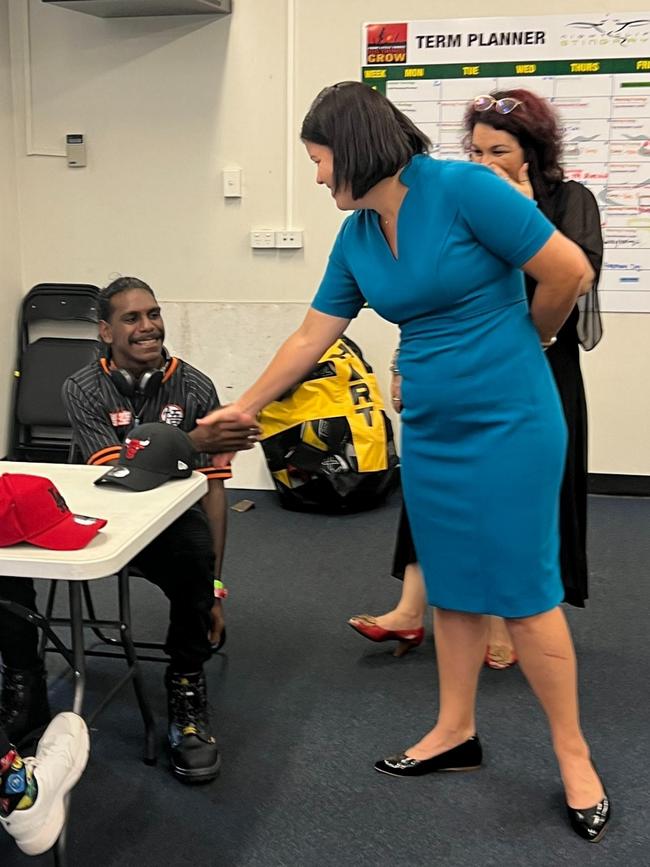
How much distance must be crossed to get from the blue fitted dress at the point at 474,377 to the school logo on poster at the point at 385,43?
2447 millimetres

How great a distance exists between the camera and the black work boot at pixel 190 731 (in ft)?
6.49

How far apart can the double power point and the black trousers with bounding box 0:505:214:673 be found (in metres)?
2.32

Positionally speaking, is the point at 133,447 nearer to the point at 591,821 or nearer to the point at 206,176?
the point at 591,821

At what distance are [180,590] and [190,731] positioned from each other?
31 centimetres

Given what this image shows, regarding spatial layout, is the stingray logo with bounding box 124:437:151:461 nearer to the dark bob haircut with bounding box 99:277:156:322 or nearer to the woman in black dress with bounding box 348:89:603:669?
the woman in black dress with bounding box 348:89:603:669

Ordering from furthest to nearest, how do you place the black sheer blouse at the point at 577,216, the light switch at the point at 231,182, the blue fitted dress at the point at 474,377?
the light switch at the point at 231,182 < the black sheer blouse at the point at 577,216 < the blue fitted dress at the point at 474,377

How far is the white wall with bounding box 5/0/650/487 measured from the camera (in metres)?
4.03

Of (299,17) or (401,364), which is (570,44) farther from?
(401,364)

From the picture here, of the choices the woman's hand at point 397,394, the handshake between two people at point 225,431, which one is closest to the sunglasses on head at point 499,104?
the woman's hand at point 397,394

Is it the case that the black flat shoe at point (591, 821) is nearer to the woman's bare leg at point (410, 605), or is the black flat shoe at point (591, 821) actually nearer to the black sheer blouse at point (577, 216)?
the woman's bare leg at point (410, 605)

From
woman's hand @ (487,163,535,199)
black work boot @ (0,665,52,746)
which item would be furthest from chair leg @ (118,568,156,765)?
woman's hand @ (487,163,535,199)

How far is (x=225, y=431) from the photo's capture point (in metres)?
1.93

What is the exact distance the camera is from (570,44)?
→ 3.83 meters

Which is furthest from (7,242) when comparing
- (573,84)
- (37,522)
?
(37,522)
